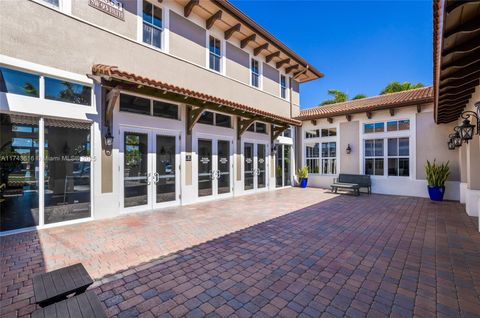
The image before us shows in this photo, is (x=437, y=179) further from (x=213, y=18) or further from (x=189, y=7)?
(x=189, y=7)

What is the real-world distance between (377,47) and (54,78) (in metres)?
17.7

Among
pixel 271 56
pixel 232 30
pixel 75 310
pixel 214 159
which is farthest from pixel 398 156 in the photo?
pixel 75 310

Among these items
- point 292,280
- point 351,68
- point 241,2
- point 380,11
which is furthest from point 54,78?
point 351,68

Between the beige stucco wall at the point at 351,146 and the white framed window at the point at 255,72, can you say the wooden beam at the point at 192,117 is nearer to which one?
the white framed window at the point at 255,72

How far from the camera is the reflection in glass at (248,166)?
35.9 feet

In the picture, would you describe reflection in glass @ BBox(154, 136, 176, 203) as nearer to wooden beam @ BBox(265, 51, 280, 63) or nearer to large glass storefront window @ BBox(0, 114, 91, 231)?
large glass storefront window @ BBox(0, 114, 91, 231)

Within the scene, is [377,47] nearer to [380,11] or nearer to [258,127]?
[380,11]

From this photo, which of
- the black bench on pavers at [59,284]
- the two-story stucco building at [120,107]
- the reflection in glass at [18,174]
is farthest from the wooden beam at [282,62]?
the black bench on pavers at [59,284]

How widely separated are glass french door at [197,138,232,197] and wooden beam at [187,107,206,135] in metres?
0.70

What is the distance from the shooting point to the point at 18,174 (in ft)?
17.1

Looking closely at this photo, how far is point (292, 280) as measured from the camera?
10.5 feet

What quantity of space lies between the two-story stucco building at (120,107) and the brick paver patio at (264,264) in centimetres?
109

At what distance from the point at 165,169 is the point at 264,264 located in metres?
5.26

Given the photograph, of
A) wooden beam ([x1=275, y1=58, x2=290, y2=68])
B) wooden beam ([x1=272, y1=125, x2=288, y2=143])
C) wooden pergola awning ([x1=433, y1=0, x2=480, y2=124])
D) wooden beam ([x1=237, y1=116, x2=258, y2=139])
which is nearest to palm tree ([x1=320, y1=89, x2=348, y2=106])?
wooden beam ([x1=275, y1=58, x2=290, y2=68])
